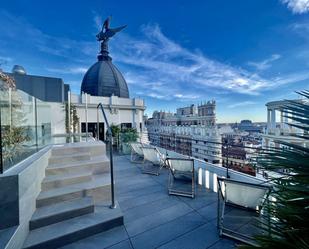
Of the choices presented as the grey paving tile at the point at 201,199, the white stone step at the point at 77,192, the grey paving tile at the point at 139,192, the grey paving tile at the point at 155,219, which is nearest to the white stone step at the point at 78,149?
the white stone step at the point at 77,192

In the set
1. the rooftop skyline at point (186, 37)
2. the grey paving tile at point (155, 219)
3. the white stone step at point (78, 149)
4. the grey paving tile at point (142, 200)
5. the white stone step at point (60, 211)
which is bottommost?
the grey paving tile at point (155, 219)

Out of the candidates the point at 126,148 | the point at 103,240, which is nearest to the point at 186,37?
the point at 126,148

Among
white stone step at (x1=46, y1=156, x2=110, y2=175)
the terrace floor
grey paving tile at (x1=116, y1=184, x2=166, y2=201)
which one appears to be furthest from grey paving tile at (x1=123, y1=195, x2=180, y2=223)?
white stone step at (x1=46, y1=156, x2=110, y2=175)

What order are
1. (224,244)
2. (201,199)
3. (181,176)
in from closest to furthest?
(224,244)
(201,199)
(181,176)

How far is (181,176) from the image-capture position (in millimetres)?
3984

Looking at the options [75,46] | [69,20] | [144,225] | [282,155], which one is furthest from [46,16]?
[282,155]

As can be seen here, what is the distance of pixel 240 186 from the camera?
7.19ft

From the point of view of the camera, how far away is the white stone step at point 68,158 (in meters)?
3.32

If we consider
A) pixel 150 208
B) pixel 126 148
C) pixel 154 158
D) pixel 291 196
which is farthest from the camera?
pixel 126 148

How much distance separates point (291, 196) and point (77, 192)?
109 inches

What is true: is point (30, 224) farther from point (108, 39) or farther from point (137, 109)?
point (108, 39)

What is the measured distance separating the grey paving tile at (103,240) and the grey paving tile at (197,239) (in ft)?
1.90

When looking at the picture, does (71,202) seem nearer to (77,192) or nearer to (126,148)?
(77,192)

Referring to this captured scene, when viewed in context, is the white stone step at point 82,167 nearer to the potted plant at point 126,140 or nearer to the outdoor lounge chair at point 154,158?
the outdoor lounge chair at point 154,158
